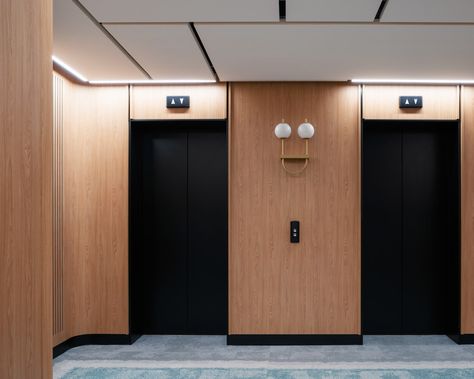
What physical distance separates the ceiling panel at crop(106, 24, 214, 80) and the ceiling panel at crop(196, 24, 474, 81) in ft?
0.52

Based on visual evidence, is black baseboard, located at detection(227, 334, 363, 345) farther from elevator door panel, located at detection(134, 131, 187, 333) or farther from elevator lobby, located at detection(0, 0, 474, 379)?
elevator door panel, located at detection(134, 131, 187, 333)

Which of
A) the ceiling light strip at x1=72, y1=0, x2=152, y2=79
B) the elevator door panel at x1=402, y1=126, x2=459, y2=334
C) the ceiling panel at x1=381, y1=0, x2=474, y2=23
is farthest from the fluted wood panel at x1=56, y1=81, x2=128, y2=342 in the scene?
the elevator door panel at x1=402, y1=126, x2=459, y2=334

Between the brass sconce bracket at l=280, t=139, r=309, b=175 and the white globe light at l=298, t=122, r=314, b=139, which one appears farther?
the brass sconce bracket at l=280, t=139, r=309, b=175

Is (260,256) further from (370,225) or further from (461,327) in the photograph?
(461,327)

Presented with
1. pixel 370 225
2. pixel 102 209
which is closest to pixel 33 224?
pixel 102 209

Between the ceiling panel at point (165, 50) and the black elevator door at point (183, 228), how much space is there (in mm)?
900

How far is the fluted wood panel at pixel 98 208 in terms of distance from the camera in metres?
5.39

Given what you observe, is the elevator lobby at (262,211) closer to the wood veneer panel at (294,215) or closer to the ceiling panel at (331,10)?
the wood veneer panel at (294,215)

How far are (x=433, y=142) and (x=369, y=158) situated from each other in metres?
0.83

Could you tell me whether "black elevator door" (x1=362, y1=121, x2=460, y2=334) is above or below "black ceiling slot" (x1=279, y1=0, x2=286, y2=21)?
below

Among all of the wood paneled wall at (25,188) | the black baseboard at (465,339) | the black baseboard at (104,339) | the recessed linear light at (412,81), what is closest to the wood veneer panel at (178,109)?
the recessed linear light at (412,81)

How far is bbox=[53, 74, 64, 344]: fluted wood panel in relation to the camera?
5.01 m

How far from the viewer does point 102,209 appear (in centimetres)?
543

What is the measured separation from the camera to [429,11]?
10.8ft
